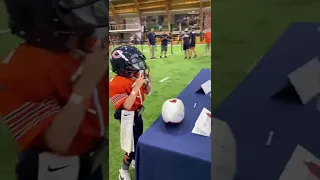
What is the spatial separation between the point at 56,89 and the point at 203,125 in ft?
2.03

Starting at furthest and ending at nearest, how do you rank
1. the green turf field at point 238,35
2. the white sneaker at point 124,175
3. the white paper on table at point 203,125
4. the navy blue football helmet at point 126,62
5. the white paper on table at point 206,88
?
the white sneaker at point 124,175 → the navy blue football helmet at point 126,62 → the white paper on table at point 206,88 → the white paper on table at point 203,125 → the green turf field at point 238,35

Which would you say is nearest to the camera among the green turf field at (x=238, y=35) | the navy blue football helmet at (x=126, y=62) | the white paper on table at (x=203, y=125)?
the green turf field at (x=238, y=35)

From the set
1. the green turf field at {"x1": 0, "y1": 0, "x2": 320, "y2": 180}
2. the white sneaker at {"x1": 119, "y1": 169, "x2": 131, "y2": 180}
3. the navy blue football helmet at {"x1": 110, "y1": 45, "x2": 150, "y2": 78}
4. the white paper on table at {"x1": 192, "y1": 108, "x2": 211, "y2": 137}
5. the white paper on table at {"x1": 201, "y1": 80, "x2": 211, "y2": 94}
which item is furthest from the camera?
the white sneaker at {"x1": 119, "y1": 169, "x2": 131, "y2": 180}

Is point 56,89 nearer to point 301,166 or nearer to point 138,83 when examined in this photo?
point 301,166

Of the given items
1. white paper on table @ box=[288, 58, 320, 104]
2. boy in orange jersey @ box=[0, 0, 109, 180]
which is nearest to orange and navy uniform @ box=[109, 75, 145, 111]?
boy in orange jersey @ box=[0, 0, 109, 180]

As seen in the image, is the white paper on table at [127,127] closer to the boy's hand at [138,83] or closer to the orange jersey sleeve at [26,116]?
the boy's hand at [138,83]

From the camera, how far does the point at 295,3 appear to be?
19.4 inches

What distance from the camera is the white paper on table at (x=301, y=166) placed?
1.70 feet

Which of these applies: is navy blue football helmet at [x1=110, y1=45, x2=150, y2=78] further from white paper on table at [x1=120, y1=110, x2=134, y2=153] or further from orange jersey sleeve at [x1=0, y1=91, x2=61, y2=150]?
orange jersey sleeve at [x1=0, y1=91, x2=61, y2=150]

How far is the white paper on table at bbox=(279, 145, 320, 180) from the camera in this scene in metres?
0.52

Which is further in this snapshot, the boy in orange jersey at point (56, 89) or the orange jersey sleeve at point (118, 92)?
the orange jersey sleeve at point (118, 92)

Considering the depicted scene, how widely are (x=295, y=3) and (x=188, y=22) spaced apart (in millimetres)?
11266

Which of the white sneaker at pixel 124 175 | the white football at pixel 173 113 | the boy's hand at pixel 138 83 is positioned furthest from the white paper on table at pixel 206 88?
the white sneaker at pixel 124 175

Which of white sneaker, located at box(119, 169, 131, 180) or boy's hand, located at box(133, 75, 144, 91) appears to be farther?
white sneaker, located at box(119, 169, 131, 180)
